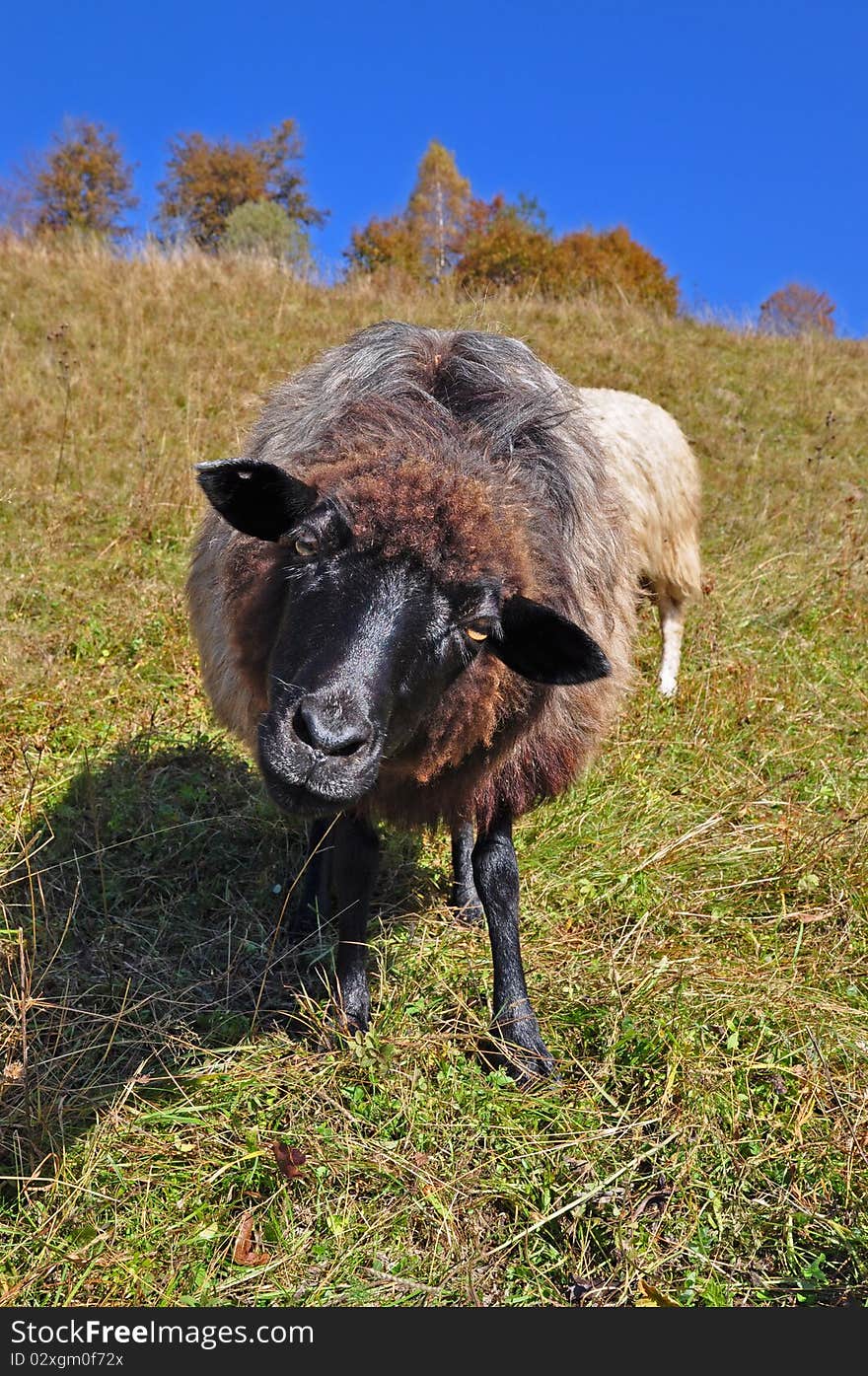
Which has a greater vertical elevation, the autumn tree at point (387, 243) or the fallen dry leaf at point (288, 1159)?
the autumn tree at point (387, 243)

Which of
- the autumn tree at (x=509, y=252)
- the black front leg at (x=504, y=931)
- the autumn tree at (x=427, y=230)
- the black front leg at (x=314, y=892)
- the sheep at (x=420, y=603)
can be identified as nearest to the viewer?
the sheep at (x=420, y=603)

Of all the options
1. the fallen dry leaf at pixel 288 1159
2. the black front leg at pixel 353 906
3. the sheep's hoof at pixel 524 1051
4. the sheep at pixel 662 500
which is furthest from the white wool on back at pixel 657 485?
the fallen dry leaf at pixel 288 1159

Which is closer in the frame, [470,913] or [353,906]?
[353,906]

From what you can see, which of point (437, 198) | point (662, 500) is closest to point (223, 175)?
point (437, 198)

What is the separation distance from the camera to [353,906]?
3.33 meters

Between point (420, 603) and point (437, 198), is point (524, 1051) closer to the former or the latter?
point (420, 603)

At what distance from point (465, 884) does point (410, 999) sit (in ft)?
2.92

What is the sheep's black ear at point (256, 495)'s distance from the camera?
2.45m

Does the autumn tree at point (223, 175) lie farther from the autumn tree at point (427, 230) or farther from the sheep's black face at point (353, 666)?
the sheep's black face at point (353, 666)

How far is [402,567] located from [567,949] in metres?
1.98

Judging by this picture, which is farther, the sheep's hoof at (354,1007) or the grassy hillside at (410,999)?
the sheep's hoof at (354,1007)

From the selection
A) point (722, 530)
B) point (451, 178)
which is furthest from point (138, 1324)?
point (451, 178)

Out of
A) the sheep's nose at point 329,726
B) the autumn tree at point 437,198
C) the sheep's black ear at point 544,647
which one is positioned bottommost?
the sheep's nose at point 329,726

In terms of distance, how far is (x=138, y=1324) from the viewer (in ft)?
7.50
